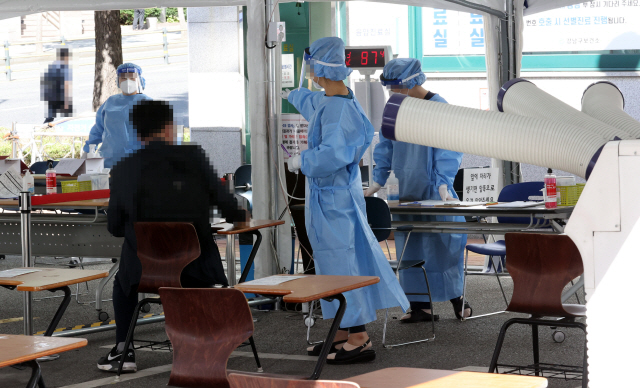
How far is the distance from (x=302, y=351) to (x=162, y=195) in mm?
1245

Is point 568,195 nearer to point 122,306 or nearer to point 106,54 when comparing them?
point 122,306

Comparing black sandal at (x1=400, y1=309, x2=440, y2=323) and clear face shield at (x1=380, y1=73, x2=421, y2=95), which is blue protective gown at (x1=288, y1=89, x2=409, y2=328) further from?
black sandal at (x1=400, y1=309, x2=440, y2=323)

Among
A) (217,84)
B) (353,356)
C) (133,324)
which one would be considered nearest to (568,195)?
(353,356)

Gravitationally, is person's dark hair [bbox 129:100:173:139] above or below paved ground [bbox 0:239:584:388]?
above

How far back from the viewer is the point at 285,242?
533cm

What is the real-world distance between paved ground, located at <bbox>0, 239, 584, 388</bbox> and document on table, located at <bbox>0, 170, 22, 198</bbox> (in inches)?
35.6

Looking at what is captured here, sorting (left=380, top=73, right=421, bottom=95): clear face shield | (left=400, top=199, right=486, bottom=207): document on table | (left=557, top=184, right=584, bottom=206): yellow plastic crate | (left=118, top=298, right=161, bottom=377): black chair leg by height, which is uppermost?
(left=380, top=73, right=421, bottom=95): clear face shield

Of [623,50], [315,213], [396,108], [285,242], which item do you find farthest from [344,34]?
[396,108]

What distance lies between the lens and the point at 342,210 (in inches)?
150

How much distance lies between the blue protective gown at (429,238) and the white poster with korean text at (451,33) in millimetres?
4542

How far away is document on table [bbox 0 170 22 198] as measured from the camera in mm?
5301

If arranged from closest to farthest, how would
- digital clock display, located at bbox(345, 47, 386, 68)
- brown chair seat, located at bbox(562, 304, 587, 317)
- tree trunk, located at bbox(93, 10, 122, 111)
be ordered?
brown chair seat, located at bbox(562, 304, 587, 317) < digital clock display, located at bbox(345, 47, 386, 68) < tree trunk, located at bbox(93, 10, 122, 111)

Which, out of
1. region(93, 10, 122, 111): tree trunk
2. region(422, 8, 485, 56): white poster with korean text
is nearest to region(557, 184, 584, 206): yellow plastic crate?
region(422, 8, 485, 56): white poster with korean text

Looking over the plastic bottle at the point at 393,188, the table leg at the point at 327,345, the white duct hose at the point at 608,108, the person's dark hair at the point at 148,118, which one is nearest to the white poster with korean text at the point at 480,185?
the plastic bottle at the point at 393,188
